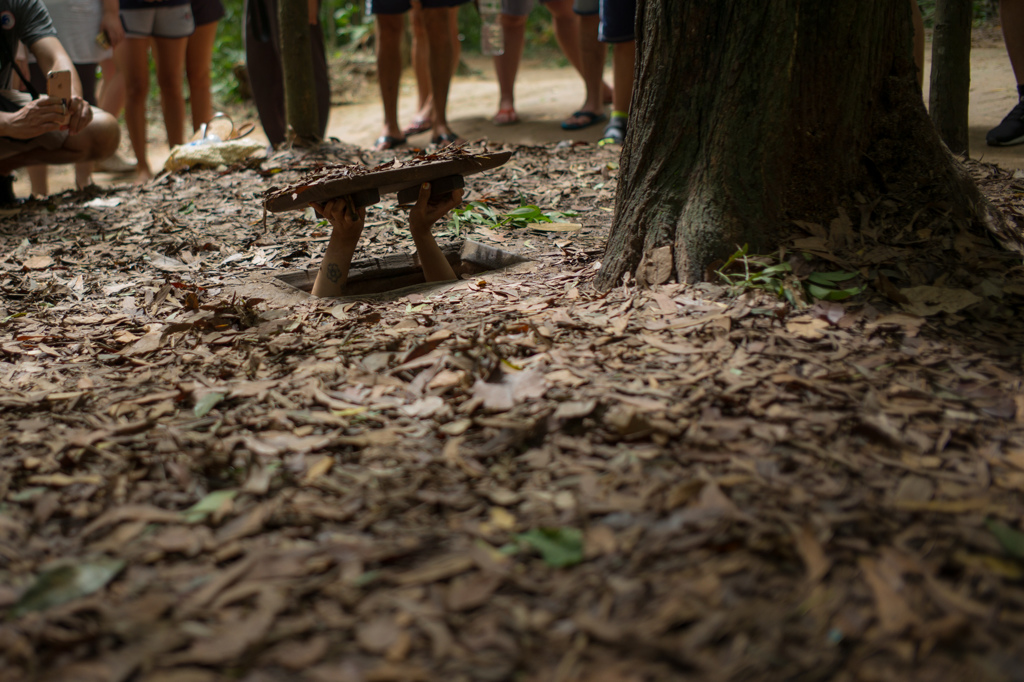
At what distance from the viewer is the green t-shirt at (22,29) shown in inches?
199

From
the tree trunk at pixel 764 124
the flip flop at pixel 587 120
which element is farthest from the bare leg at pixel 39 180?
the tree trunk at pixel 764 124

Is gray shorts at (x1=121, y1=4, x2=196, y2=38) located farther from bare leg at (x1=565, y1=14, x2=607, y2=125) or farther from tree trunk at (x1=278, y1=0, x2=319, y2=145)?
bare leg at (x1=565, y1=14, x2=607, y2=125)

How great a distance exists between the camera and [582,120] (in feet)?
23.4

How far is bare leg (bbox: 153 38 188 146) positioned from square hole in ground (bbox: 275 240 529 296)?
3685mm

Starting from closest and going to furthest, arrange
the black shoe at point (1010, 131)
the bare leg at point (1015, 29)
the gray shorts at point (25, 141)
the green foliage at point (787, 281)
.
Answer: the green foliage at point (787, 281) < the bare leg at point (1015, 29) < the black shoe at point (1010, 131) < the gray shorts at point (25, 141)

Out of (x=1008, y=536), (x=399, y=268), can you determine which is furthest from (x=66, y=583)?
(x=399, y=268)

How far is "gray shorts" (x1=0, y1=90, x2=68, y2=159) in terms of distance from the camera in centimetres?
502

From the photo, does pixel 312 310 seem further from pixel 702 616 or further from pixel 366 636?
pixel 702 616

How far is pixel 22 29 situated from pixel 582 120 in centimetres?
444

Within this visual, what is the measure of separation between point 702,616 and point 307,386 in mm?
1312

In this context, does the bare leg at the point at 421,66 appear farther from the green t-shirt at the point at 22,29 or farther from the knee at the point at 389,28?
the green t-shirt at the point at 22,29

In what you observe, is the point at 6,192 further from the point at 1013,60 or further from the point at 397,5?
the point at 1013,60

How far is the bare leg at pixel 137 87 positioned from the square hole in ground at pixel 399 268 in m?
3.29

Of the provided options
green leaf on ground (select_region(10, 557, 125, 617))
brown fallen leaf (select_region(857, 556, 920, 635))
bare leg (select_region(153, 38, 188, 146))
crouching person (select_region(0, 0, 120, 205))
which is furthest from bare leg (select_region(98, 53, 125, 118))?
brown fallen leaf (select_region(857, 556, 920, 635))
